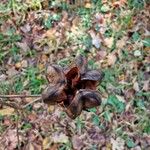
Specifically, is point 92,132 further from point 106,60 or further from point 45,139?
point 106,60

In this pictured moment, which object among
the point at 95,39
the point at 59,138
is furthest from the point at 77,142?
the point at 95,39

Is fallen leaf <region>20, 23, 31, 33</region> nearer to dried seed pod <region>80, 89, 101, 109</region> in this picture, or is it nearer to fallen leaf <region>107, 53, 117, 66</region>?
fallen leaf <region>107, 53, 117, 66</region>

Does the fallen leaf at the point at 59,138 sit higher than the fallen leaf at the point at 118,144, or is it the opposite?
the fallen leaf at the point at 59,138

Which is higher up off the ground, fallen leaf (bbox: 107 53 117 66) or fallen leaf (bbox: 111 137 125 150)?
→ fallen leaf (bbox: 107 53 117 66)

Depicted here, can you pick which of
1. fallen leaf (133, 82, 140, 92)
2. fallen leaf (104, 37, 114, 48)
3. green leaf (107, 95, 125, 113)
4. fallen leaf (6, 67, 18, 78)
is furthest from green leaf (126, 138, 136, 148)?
fallen leaf (6, 67, 18, 78)

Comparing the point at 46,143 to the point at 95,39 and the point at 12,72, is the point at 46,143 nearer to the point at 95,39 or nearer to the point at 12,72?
the point at 12,72

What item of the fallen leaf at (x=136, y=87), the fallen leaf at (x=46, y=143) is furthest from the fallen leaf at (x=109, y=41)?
the fallen leaf at (x=46, y=143)

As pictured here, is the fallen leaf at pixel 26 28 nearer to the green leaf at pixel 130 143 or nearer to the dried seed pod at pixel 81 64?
the green leaf at pixel 130 143

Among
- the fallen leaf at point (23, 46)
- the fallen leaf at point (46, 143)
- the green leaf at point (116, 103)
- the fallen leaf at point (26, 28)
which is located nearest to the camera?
the fallen leaf at point (46, 143)
